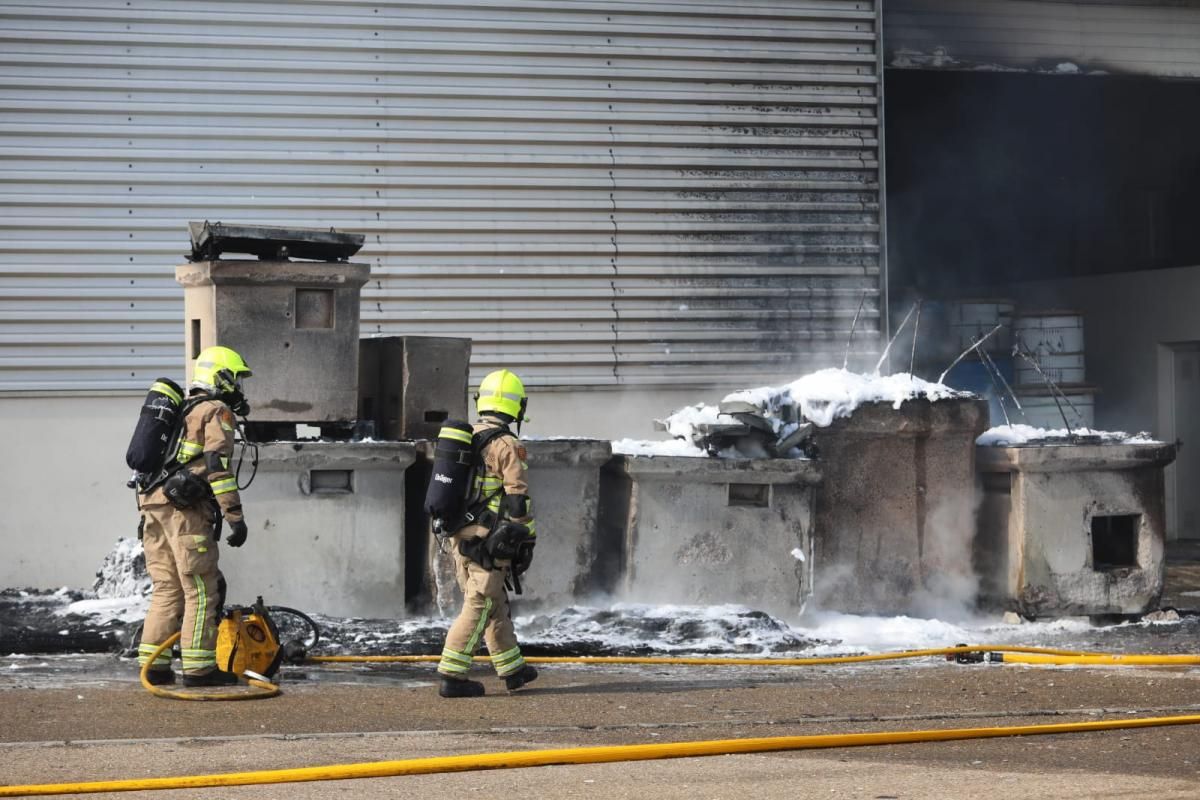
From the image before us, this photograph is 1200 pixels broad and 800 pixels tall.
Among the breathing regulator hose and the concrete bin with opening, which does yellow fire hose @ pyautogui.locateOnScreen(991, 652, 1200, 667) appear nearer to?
the concrete bin with opening

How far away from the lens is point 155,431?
29.1ft

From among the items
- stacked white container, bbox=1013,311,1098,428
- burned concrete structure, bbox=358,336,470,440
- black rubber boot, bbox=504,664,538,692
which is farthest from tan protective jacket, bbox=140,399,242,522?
stacked white container, bbox=1013,311,1098,428

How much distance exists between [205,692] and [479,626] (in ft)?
4.79

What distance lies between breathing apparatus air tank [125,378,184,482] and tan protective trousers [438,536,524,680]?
1.62 metres

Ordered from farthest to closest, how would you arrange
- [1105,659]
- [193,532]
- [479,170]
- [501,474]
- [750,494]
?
[479,170] → [750,494] → [1105,659] → [501,474] → [193,532]

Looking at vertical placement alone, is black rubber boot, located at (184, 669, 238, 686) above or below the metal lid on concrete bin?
below

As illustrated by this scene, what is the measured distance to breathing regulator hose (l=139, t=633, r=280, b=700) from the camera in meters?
8.57

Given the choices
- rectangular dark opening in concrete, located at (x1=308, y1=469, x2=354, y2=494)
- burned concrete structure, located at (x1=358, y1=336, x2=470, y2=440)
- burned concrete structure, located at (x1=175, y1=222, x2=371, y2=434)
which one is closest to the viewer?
rectangular dark opening in concrete, located at (x1=308, y1=469, x2=354, y2=494)

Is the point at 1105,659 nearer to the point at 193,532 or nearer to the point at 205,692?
the point at 205,692

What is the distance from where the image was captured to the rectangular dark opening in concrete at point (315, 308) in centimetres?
1141

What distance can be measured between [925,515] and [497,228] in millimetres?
4693

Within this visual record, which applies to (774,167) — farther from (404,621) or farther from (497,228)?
(404,621)

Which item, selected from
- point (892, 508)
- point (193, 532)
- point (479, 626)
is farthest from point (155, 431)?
point (892, 508)

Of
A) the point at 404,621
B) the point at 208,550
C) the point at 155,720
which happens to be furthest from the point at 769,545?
the point at 155,720
